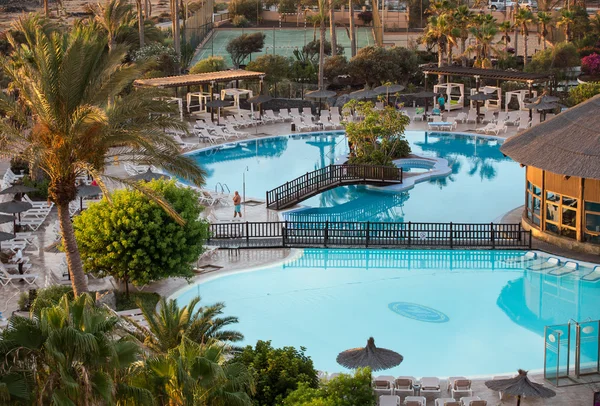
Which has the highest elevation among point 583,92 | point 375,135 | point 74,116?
point 74,116

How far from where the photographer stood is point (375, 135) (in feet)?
123

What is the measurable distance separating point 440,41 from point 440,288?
1207 inches

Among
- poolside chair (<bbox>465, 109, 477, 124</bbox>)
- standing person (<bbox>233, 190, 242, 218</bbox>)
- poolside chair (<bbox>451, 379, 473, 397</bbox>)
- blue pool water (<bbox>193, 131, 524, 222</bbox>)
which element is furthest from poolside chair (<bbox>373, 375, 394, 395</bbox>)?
poolside chair (<bbox>465, 109, 477, 124</bbox>)

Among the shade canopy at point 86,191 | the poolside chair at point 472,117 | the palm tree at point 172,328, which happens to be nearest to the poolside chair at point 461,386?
the palm tree at point 172,328

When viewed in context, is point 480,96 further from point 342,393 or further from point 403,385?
point 342,393

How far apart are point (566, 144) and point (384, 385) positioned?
11.8m

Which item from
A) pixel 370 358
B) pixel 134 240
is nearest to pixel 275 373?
pixel 370 358

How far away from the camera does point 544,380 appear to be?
20047 millimetres

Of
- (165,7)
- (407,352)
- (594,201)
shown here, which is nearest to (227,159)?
(594,201)

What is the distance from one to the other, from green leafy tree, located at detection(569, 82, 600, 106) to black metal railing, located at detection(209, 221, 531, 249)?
63.1 feet

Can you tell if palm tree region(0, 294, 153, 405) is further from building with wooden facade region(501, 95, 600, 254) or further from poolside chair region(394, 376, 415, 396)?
building with wooden facade region(501, 95, 600, 254)

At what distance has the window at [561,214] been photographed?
28438 millimetres

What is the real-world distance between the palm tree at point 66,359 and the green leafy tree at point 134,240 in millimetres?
10185

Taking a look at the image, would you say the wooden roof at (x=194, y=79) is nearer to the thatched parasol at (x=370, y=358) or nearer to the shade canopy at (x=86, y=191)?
the shade canopy at (x=86, y=191)
